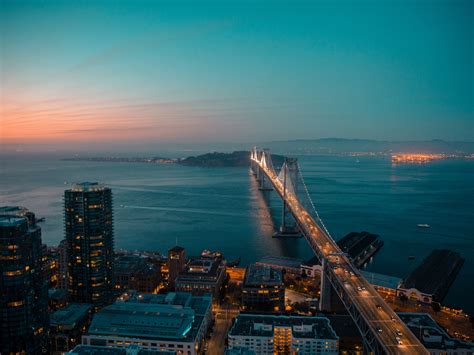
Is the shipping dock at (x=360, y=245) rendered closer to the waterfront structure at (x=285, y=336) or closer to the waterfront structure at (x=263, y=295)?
the waterfront structure at (x=263, y=295)

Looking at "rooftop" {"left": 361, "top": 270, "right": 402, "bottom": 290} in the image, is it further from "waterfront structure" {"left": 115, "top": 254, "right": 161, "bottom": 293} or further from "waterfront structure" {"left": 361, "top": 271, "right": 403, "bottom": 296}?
"waterfront structure" {"left": 115, "top": 254, "right": 161, "bottom": 293}

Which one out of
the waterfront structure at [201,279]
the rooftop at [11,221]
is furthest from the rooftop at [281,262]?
the rooftop at [11,221]

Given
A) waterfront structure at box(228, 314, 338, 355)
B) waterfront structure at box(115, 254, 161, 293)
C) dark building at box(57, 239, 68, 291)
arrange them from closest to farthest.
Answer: waterfront structure at box(228, 314, 338, 355) < waterfront structure at box(115, 254, 161, 293) < dark building at box(57, 239, 68, 291)

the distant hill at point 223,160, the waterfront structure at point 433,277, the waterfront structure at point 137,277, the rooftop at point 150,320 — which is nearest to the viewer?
the rooftop at point 150,320

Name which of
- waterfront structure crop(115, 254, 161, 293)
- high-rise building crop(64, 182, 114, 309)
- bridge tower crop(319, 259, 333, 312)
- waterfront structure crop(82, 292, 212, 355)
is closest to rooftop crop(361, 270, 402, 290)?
bridge tower crop(319, 259, 333, 312)

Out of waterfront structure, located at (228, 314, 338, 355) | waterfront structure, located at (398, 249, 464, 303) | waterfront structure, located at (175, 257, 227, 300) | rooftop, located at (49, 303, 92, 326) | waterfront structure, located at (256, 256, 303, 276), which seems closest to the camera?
waterfront structure, located at (228, 314, 338, 355)
